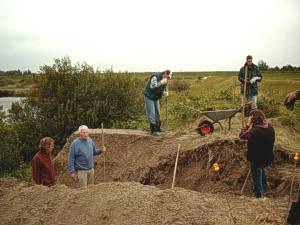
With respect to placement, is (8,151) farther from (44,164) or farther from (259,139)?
(259,139)

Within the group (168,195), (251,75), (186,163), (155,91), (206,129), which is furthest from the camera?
(251,75)

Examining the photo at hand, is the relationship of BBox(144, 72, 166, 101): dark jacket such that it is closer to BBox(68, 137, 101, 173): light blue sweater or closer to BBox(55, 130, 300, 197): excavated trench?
BBox(55, 130, 300, 197): excavated trench

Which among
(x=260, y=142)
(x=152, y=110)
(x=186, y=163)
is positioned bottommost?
(x=186, y=163)

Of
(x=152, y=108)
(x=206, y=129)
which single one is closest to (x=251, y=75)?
(x=206, y=129)

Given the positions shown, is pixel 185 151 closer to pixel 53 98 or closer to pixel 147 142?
pixel 147 142

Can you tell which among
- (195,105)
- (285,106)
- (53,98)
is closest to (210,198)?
(285,106)

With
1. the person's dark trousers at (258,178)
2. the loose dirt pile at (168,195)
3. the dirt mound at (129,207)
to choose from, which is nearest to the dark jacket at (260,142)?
the person's dark trousers at (258,178)

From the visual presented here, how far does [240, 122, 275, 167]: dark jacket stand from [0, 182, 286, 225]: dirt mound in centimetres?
96

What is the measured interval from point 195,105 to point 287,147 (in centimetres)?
997

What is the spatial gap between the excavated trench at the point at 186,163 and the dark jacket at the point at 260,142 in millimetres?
1740

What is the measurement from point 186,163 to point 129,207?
565 centimetres

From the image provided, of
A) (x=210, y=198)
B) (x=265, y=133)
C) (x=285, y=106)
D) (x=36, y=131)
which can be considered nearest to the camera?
(x=210, y=198)

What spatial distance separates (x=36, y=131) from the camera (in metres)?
23.6

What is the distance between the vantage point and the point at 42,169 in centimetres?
933
